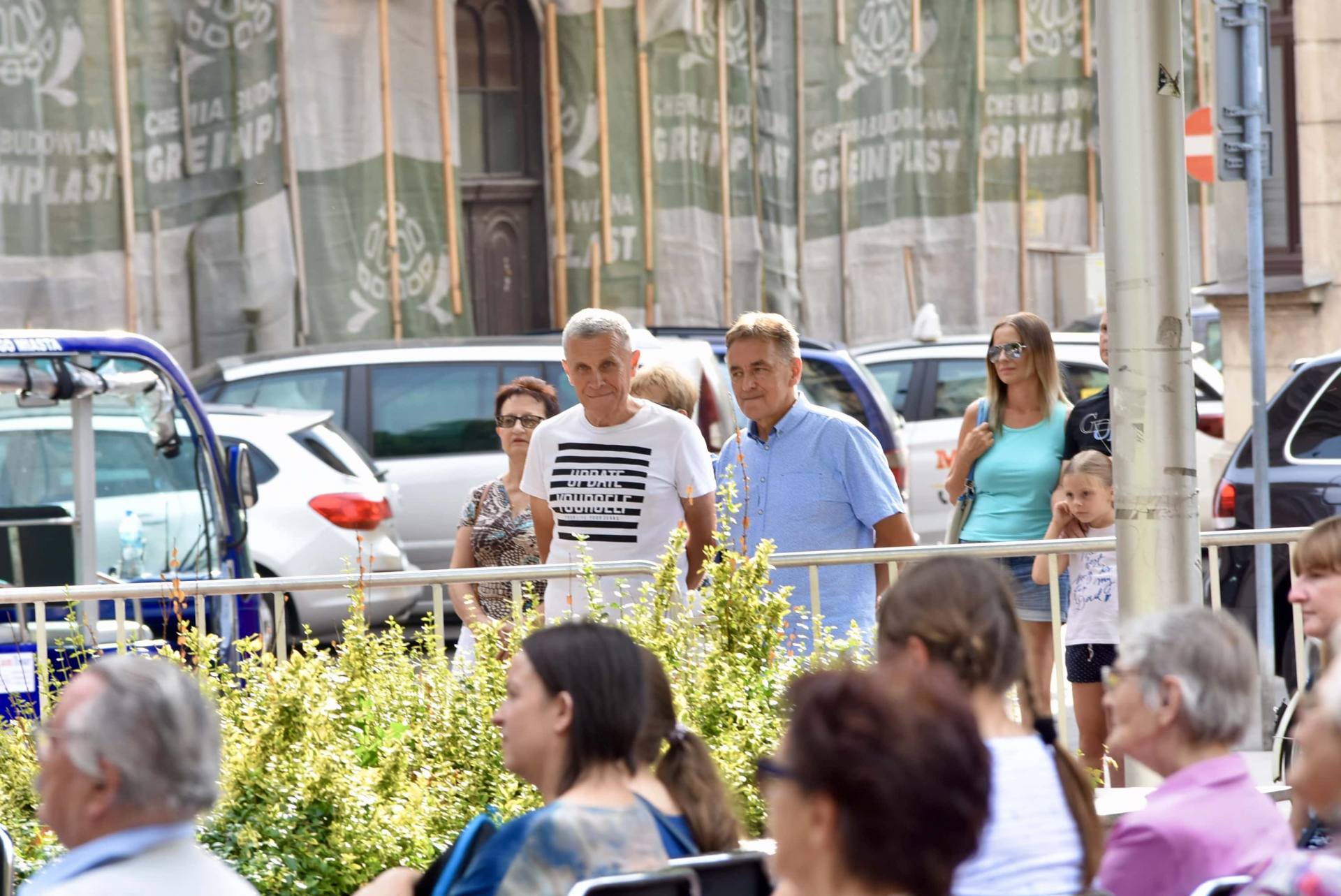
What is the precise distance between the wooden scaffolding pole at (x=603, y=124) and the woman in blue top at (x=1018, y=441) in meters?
14.0

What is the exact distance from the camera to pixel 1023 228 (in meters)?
24.1

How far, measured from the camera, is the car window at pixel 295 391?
38.8 ft

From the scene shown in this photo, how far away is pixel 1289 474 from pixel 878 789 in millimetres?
6604

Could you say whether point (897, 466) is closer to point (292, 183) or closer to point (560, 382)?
point (560, 382)

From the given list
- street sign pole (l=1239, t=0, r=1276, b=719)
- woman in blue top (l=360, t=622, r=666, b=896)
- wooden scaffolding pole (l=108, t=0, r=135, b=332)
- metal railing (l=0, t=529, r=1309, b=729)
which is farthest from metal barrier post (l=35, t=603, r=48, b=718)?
wooden scaffolding pole (l=108, t=0, r=135, b=332)

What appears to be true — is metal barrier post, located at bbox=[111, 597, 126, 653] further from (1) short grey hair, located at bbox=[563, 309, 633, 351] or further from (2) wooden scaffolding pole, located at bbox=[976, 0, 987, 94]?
(2) wooden scaffolding pole, located at bbox=[976, 0, 987, 94]

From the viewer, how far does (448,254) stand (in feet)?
64.7

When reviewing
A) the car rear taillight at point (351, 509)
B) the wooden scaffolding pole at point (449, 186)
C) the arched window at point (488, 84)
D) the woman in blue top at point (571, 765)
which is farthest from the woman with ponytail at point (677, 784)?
the arched window at point (488, 84)

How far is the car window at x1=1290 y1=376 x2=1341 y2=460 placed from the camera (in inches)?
331

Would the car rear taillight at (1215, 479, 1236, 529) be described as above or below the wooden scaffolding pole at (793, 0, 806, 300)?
below

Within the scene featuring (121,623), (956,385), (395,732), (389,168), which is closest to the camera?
(395,732)

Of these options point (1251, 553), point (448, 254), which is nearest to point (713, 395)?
point (1251, 553)

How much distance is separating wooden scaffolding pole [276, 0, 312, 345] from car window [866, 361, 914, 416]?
6.61m

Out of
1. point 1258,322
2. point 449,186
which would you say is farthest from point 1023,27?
point 1258,322
